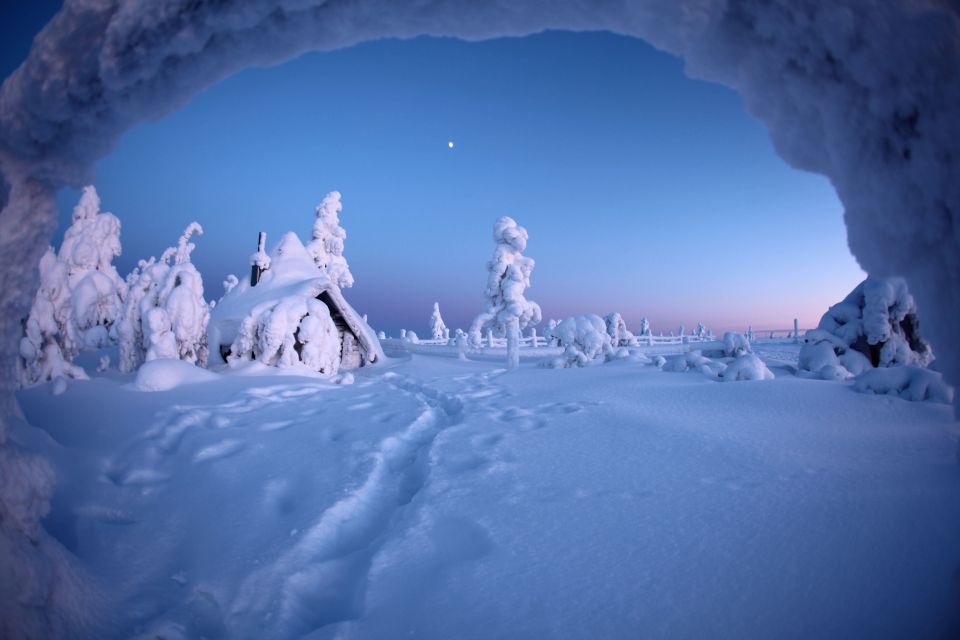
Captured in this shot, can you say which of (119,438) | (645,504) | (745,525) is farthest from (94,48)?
(119,438)

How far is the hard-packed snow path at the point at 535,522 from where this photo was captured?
2.16m

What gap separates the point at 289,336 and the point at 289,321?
0.50 m

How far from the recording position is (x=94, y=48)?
1.87 meters

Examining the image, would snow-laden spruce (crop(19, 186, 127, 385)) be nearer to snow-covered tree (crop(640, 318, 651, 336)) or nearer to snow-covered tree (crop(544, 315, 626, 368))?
snow-covered tree (crop(544, 315, 626, 368))

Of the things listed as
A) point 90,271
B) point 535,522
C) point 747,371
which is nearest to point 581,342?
point 747,371

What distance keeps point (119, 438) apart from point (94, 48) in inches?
227

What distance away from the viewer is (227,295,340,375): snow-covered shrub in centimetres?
1241

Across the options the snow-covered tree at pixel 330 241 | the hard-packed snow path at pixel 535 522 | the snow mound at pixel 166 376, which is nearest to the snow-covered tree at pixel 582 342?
the hard-packed snow path at pixel 535 522

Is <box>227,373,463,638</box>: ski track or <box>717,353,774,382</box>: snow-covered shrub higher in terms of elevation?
<box>717,353,774,382</box>: snow-covered shrub

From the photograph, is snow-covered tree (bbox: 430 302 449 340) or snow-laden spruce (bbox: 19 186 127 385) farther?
snow-covered tree (bbox: 430 302 449 340)

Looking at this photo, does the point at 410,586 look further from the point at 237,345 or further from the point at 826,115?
the point at 237,345

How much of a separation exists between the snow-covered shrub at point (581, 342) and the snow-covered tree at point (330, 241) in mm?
15736

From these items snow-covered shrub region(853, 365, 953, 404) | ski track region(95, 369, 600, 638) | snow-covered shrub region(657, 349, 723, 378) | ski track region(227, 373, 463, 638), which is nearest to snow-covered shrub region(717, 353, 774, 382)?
snow-covered shrub region(657, 349, 723, 378)

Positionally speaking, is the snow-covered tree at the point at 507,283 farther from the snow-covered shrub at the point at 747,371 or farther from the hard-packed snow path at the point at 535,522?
the hard-packed snow path at the point at 535,522
